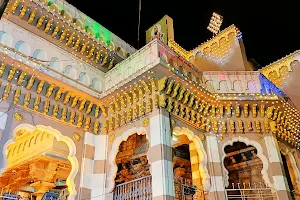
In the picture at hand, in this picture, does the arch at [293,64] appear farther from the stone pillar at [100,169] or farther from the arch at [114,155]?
the stone pillar at [100,169]

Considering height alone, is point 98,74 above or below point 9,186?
above

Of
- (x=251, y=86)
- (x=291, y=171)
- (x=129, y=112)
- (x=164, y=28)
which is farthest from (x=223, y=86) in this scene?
(x=164, y=28)

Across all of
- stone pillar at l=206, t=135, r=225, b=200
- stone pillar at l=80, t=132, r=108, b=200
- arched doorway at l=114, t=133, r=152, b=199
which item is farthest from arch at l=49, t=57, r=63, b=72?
stone pillar at l=206, t=135, r=225, b=200

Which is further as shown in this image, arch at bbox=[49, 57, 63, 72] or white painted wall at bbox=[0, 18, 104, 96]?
arch at bbox=[49, 57, 63, 72]

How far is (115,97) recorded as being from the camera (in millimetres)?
8508

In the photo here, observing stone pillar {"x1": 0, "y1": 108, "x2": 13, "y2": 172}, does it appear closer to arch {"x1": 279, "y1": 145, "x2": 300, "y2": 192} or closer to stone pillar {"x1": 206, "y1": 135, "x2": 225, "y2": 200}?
stone pillar {"x1": 206, "y1": 135, "x2": 225, "y2": 200}

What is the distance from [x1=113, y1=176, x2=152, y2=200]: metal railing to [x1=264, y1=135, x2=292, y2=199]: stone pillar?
11.8 ft

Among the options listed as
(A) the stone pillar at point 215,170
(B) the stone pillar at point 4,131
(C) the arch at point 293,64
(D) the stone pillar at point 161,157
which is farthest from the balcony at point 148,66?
(C) the arch at point 293,64

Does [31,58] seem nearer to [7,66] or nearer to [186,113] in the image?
[7,66]

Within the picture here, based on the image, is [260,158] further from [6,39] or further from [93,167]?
[6,39]

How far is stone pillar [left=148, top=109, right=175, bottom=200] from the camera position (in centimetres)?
650

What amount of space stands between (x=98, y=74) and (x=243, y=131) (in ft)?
16.7

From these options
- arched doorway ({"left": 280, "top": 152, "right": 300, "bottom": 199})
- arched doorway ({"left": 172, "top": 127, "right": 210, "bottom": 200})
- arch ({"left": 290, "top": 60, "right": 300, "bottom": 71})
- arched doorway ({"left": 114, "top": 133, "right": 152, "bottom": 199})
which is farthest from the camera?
arch ({"left": 290, "top": 60, "right": 300, "bottom": 71})

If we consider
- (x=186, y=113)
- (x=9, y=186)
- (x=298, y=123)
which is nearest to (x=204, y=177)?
(x=186, y=113)
